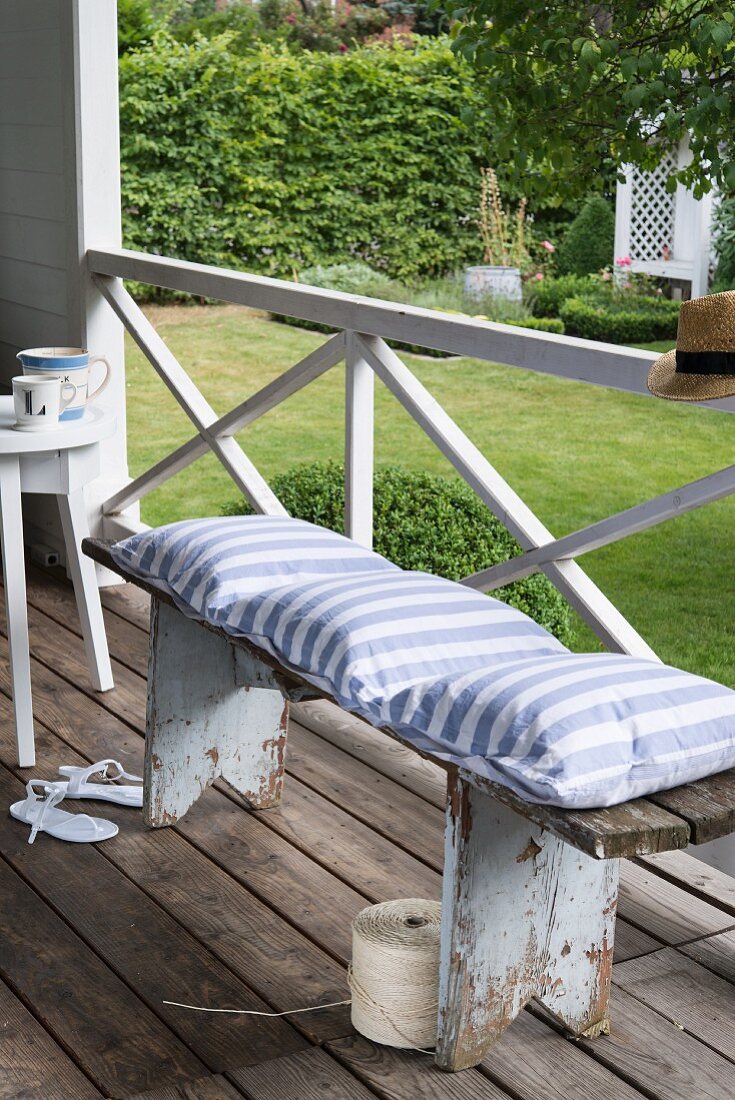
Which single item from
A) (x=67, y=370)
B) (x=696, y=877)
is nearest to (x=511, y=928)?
(x=696, y=877)

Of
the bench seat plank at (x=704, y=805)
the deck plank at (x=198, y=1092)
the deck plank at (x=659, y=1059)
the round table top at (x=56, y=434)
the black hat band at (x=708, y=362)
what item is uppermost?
the black hat band at (x=708, y=362)

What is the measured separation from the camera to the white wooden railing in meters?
2.24

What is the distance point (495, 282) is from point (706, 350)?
27.4 ft

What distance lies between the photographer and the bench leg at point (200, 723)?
239cm

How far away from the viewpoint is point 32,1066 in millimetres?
1791

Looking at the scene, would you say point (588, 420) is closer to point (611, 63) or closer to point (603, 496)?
point (603, 496)

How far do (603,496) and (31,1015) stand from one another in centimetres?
507

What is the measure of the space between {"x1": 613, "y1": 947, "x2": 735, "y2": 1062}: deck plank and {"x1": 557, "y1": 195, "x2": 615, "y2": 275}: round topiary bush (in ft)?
30.8

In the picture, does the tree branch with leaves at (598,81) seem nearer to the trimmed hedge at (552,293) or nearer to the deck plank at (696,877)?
the deck plank at (696,877)

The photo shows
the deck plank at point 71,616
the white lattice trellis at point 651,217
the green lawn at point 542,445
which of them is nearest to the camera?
the deck plank at point 71,616

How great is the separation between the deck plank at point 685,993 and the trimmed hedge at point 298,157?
28.5 feet

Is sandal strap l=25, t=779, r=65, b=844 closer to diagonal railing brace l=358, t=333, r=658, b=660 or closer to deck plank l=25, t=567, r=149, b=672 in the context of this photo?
deck plank l=25, t=567, r=149, b=672

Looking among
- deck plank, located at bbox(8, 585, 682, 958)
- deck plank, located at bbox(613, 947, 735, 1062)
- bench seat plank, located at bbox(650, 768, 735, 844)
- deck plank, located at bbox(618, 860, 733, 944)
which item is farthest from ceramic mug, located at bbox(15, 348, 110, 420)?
bench seat plank, located at bbox(650, 768, 735, 844)

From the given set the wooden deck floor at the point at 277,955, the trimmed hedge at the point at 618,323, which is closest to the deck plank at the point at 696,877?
the wooden deck floor at the point at 277,955
